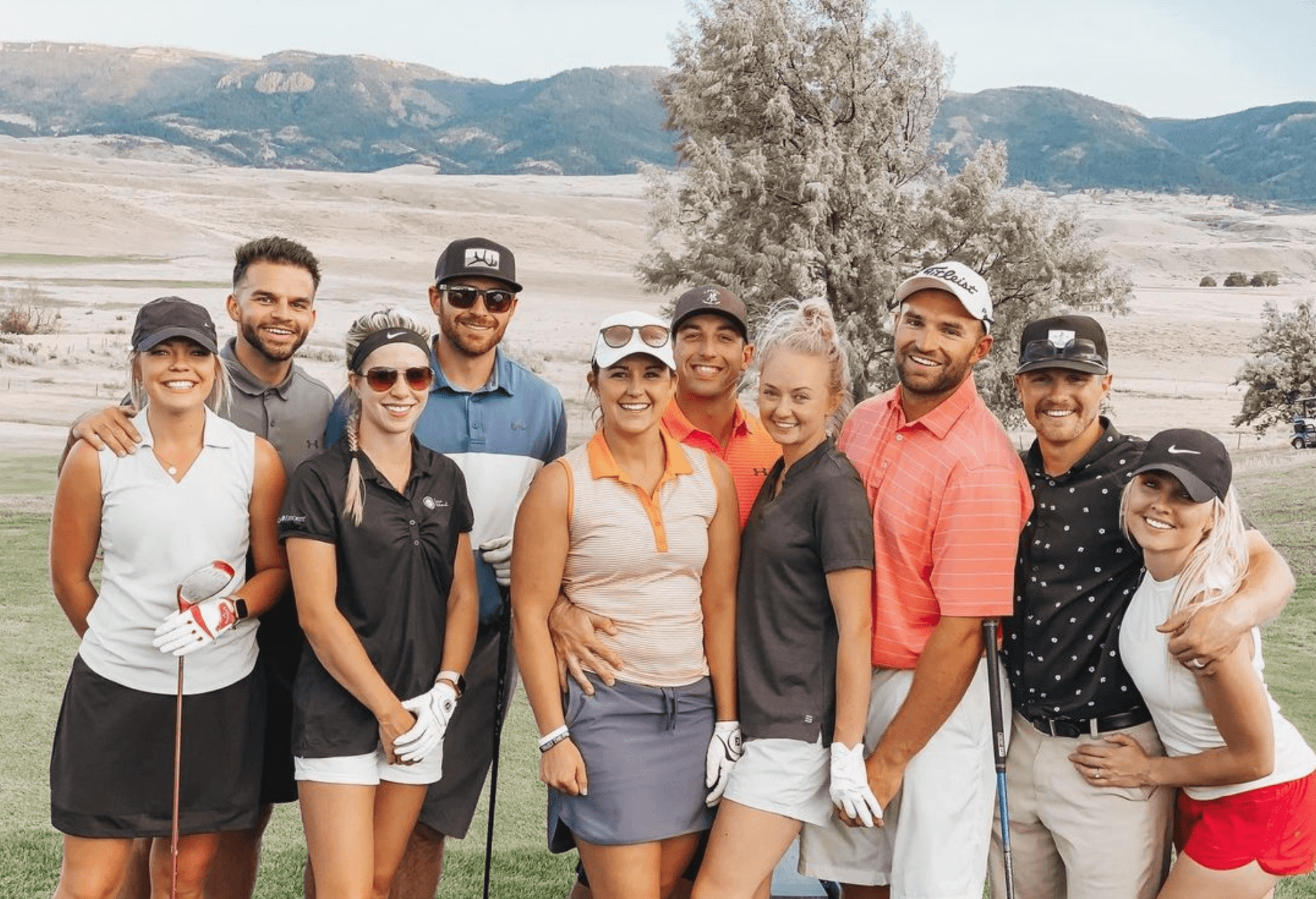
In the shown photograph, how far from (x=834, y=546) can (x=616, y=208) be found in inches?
3648

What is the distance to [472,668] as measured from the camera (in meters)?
3.91

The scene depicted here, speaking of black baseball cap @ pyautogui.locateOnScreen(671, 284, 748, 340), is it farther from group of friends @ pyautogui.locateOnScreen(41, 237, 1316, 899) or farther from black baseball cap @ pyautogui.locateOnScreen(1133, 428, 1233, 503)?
black baseball cap @ pyautogui.locateOnScreen(1133, 428, 1233, 503)

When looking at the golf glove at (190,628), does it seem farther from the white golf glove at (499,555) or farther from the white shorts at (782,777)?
the white shorts at (782,777)

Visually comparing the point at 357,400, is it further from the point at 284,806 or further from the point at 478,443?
the point at 284,806

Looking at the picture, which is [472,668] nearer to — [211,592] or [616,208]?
[211,592]

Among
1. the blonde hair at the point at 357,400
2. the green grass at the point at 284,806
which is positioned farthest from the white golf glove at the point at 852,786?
the green grass at the point at 284,806

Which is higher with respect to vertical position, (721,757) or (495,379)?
(495,379)

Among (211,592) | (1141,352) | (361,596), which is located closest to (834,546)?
Result: (361,596)

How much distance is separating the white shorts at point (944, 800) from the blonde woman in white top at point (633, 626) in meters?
0.47

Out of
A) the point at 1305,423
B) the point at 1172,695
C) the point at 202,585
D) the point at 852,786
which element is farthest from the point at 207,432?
the point at 1305,423

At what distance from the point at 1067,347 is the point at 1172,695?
0.99 meters

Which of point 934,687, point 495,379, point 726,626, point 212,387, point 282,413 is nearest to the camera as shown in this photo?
point 934,687

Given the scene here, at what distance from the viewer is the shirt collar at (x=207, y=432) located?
3389 millimetres

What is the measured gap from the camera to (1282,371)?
2386 centimetres
